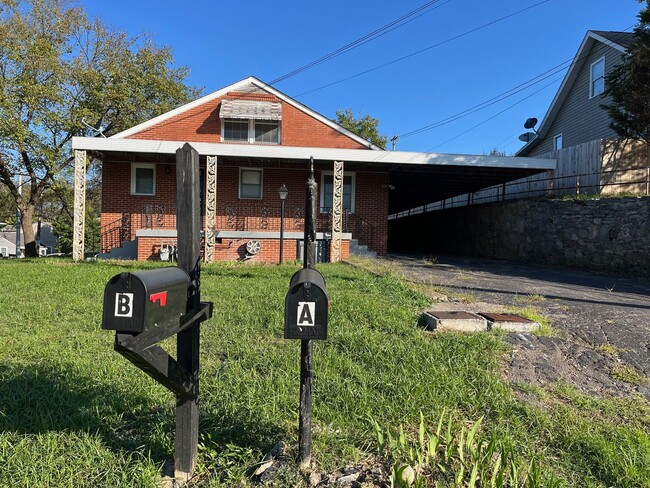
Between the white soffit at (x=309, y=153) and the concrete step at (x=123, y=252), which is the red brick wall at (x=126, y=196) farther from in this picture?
the white soffit at (x=309, y=153)

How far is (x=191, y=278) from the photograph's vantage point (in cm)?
221

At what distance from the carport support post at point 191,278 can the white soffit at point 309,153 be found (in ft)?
35.8

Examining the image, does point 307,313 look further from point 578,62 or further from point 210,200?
point 578,62

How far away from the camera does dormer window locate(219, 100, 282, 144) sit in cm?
1518

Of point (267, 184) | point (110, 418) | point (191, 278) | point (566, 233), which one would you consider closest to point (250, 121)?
point (267, 184)

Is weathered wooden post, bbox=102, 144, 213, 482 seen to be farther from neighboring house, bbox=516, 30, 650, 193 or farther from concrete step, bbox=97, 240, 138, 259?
concrete step, bbox=97, 240, 138, 259

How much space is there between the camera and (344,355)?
3.83 m

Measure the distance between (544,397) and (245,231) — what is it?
→ 12269 millimetres

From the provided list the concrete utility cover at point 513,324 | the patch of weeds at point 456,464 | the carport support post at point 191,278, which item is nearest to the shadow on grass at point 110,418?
the carport support post at point 191,278

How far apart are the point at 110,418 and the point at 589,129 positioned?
852 inches

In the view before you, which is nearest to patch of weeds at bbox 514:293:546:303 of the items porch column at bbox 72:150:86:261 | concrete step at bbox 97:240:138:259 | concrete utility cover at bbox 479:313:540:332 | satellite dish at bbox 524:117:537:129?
concrete utility cover at bbox 479:313:540:332

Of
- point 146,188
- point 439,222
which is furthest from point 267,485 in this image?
point 439,222

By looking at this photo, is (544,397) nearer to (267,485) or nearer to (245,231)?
(267,485)

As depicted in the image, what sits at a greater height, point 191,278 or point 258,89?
point 258,89
